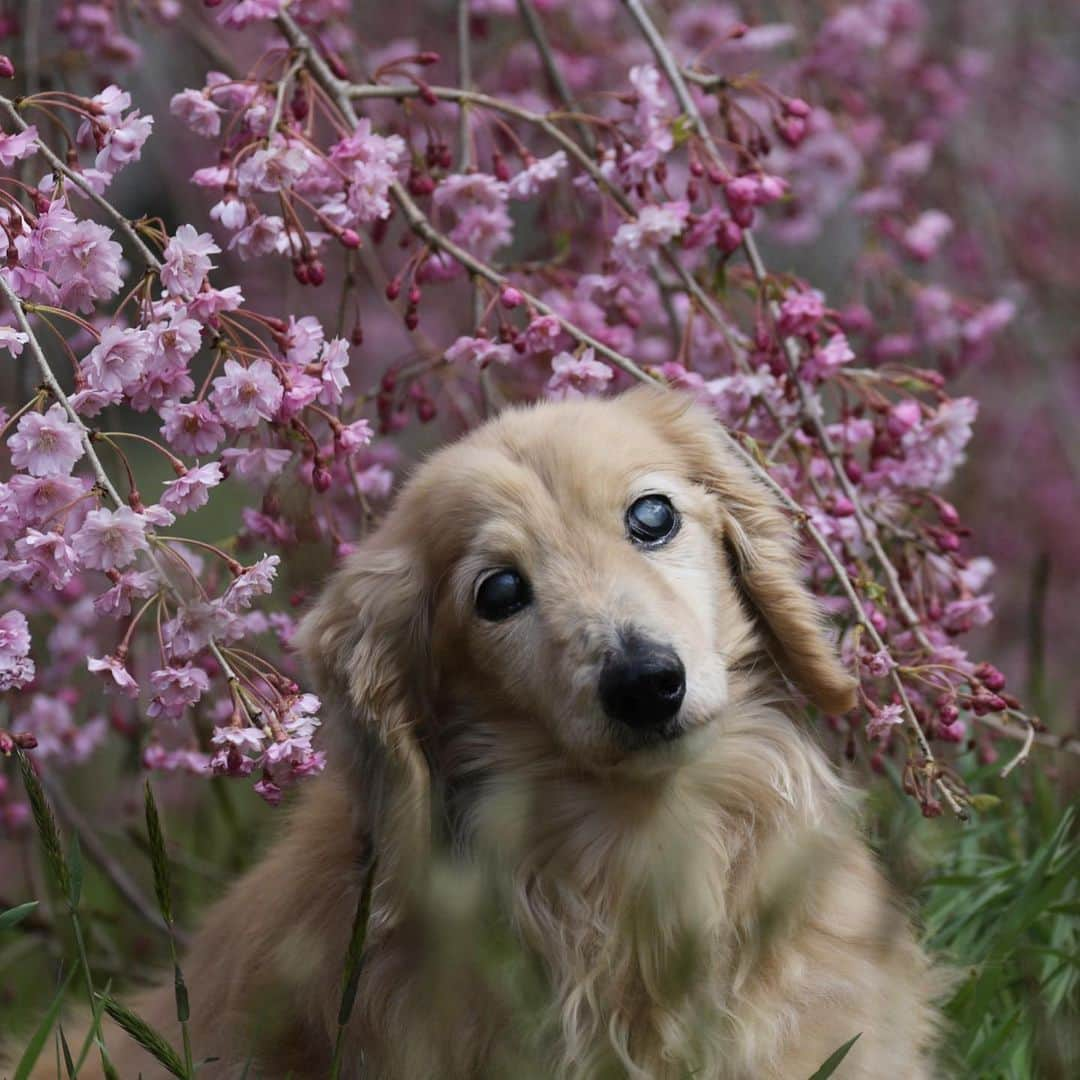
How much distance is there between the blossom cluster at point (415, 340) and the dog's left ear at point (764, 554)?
0.07 metres

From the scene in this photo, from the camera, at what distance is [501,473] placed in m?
2.79

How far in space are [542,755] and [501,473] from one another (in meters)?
0.49

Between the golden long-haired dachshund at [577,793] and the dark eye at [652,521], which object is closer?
the golden long-haired dachshund at [577,793]

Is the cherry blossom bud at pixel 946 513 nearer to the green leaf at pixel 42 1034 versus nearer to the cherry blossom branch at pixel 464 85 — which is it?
the cherry blossom branch at pixel 464 85

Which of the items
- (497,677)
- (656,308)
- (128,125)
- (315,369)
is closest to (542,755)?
(497,677)

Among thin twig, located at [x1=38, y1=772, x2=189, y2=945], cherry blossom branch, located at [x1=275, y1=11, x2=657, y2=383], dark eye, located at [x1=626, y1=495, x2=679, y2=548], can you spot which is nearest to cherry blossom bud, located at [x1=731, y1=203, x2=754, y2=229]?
cherry blossom branch, located at [x1=275, y1=11, x2=657, y2=383]

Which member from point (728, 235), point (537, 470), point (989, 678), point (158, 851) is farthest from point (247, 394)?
point (989, 678)

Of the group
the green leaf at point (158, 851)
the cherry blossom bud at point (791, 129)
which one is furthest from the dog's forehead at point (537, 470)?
the green leaf at point (158, 851)

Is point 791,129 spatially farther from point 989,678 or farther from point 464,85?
point 989,678

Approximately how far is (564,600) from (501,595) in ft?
0.53

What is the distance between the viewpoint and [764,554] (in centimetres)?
299

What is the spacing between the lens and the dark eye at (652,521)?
2795mm

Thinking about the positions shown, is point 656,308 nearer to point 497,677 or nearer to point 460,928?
point 497,677

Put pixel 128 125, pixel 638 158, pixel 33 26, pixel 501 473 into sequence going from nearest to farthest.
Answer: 1. pixel 128 125
2. pixel 501 473
3. pixel 638 158
4. pixel 33 26
